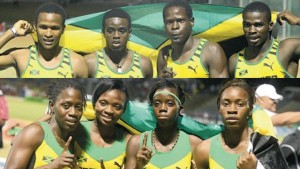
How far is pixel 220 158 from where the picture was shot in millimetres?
3326

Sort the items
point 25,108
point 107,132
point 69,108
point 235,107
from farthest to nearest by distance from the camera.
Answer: point 25,108
point 107,132
point 69,108
point 235,107

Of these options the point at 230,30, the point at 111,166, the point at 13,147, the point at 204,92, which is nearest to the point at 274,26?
the point at 230,30

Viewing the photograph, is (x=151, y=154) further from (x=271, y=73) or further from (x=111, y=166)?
(x=271, y=73)

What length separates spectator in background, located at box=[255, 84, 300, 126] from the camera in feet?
11.1

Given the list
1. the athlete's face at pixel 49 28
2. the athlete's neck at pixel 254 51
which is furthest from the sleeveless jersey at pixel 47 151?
the athlete's neck at pixel 254 51

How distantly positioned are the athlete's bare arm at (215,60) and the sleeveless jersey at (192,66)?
0.03 meters

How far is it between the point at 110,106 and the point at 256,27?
1.10 metres

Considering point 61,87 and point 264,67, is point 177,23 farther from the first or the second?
point 61,87

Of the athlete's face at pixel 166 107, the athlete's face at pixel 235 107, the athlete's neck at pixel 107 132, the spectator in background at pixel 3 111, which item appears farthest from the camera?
the spectator in background at pixel 3 111

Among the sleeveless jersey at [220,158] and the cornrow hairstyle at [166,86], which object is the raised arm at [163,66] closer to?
the cornrow hairstyle at [166,86]

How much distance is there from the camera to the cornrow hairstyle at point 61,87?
339 centimetres

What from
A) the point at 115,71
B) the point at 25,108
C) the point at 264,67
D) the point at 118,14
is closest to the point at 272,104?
the point at 264,67

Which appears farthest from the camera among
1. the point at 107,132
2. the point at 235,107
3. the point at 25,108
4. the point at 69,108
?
the point at 25,108

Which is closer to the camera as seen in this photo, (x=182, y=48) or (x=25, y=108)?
(x=182, y=48)
